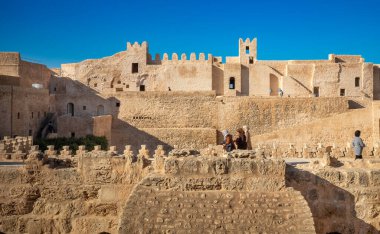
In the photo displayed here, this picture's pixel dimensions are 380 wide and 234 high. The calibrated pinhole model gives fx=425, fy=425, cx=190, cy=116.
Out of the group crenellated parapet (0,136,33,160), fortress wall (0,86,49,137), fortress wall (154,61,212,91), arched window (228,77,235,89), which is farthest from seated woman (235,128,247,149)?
arched window (228,77,235,89)

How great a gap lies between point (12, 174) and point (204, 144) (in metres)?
18.8

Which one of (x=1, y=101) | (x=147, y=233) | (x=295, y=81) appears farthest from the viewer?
(x=295, y=81)

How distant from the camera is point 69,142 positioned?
71.6 ft

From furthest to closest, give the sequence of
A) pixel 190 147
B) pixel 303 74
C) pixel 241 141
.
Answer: pixel 303 74
pixel 190 147
pixel 241 141

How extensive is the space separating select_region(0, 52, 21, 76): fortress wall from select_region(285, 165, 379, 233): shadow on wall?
22.3 meters

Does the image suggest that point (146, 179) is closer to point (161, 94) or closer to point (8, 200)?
point (8, 200)

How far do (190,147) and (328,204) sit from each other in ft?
55.7

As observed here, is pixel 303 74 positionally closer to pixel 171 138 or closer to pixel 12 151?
pixel 171 138

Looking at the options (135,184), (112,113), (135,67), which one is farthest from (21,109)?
(135,184)

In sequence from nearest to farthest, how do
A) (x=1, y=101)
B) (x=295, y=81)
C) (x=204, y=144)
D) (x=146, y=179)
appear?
(x=146, y=179) < (x=1, y=101) < (x=204, y=144) < (x=295, y=81)

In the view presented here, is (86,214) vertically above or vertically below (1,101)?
below

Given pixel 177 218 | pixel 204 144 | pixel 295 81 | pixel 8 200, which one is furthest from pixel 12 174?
pixel 295 81

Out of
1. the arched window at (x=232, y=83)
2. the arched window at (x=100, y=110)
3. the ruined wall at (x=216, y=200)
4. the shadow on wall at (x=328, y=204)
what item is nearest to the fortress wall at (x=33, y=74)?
the arched window at (x=100, y=110)

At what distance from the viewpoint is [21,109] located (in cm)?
2277
